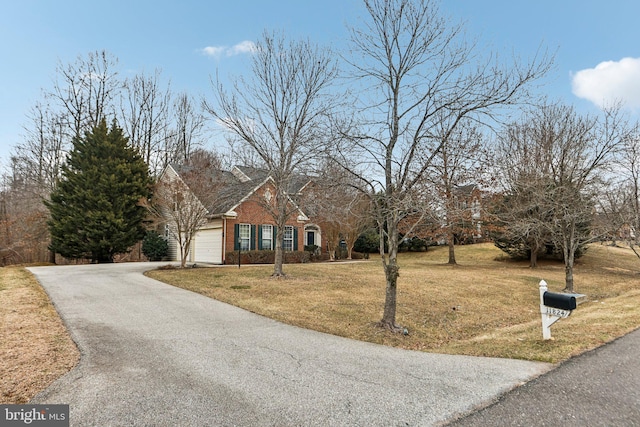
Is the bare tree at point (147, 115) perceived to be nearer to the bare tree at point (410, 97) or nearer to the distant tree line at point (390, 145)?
the distant tree line at point (390, 145)

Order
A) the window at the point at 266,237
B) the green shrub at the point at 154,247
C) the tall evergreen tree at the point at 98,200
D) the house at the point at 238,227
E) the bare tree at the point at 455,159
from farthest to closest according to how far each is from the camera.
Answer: the green shrub at the point at 154,247, the window at the point at 266,237, the house at the point at 238,227, the tall evergreen tree at the point at 98,200, the bare tree at the point at 455,159

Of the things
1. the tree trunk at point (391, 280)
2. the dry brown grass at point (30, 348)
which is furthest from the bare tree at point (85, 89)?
the tree trunk at point (391, 280)

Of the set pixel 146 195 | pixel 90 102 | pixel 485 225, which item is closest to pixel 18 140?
pixel 90 102

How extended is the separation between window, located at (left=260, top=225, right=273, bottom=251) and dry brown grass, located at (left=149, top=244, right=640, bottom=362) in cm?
649

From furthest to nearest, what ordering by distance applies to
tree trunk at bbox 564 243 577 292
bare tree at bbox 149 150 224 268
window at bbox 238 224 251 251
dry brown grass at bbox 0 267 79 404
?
window at bbox 238 224 251 251 < bare tree at bbox 149 150 224 268 < tree trunk at bbox 564 243 577 292 < dry brown grass at bbox 0 267 79 404

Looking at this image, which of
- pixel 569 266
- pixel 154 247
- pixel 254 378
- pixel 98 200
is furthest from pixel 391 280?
pixel 154 247

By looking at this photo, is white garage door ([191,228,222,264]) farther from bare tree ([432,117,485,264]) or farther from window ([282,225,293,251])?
bare tree ([432,117,485,264])

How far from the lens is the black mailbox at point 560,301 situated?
5062 mm

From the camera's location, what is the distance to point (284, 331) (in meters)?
6.21

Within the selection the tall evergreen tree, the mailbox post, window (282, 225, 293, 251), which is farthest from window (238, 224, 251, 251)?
the mailbox post

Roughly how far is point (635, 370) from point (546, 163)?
38.1 ft

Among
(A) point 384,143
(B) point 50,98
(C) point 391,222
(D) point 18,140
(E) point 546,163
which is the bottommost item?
(C) point 391,222

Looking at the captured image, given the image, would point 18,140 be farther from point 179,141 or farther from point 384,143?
point 384,143

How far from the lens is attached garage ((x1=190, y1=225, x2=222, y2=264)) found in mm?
19734
